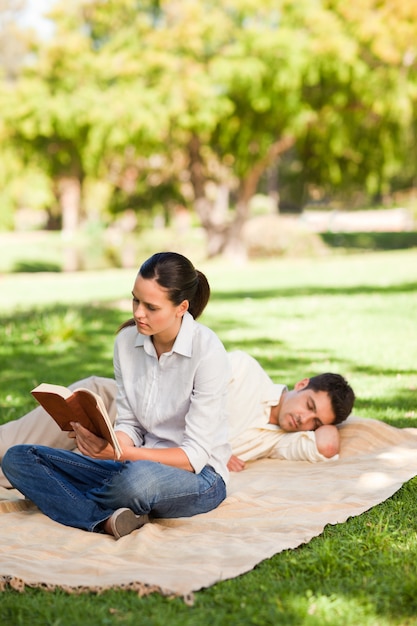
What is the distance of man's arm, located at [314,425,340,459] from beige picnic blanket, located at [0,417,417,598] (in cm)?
8

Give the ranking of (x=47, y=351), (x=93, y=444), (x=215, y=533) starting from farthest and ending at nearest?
(x=47, y=351), (x=215, y=533), (x=93, y=444)

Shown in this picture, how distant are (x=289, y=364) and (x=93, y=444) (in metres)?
5.02

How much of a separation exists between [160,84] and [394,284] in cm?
950

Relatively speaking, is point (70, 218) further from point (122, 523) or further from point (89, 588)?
point (89, 588)

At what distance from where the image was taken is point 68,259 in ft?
93.4

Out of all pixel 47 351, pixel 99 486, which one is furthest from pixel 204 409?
pixel 47 351

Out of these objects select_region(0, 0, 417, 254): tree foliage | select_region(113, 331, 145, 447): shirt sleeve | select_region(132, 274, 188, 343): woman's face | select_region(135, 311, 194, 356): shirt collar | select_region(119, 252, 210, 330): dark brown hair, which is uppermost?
select_region(0, 0, 417, 254): tree foliage

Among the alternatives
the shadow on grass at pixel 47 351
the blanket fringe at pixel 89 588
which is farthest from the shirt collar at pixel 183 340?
the shadow on grass at pixel 47 351

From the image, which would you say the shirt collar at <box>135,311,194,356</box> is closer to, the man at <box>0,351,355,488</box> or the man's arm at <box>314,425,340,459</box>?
the man at <box>0,351,355,488</box>

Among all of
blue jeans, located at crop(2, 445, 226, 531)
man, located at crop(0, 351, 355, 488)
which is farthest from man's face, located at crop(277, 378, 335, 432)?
blue jeans, located at crop(2, 445, 226, 531)

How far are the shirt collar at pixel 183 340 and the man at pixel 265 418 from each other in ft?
3.23

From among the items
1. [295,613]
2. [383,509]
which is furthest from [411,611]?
[383,509]

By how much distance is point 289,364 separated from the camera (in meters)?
8.47

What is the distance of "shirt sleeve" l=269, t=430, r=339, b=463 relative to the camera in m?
4.88
